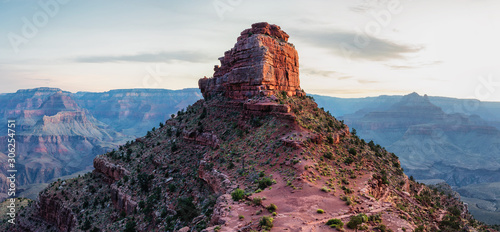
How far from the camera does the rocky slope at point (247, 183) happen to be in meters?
26.3

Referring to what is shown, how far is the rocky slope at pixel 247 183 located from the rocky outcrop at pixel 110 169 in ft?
0.92

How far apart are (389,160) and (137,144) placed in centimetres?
5826

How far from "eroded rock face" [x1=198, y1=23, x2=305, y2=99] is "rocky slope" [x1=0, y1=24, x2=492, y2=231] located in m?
1.59

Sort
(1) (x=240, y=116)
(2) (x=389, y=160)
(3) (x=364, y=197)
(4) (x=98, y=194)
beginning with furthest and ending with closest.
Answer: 1. (4) (x=98, y=194)
2. (2) (x=389, y=160)
3. (1) (x=240, y=116)
4. (3) (x=364, y=197)

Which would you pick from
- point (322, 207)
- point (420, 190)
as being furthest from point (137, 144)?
point (420, 190)

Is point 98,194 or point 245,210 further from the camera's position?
point 98,194

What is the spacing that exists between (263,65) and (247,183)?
2342cm

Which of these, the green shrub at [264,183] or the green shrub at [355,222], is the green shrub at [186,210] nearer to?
the green shrub at [264,183]

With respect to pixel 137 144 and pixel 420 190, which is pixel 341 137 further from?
pixel 137 144

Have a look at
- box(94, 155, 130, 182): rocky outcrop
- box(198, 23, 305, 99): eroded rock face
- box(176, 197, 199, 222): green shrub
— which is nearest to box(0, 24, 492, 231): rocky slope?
box(176, 197, 199, 222): green shrub

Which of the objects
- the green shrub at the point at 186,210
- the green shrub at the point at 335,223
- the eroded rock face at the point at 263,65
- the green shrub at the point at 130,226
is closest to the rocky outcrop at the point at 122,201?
the green shrub at the point at 130,226

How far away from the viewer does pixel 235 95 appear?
180ft

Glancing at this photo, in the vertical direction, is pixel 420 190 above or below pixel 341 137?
below

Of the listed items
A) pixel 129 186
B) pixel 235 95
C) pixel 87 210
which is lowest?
pixel 87 210
